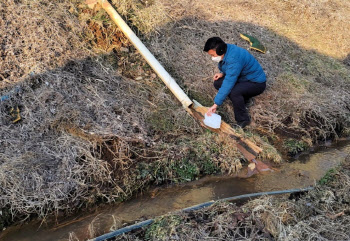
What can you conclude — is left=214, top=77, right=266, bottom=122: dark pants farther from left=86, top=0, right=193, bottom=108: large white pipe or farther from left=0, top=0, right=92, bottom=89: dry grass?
left=0, top=0, right=92, bottom=89: dry grass

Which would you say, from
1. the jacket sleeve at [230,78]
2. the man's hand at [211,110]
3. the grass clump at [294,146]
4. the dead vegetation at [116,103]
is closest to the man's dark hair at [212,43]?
the jacket sleeve at [230,78]

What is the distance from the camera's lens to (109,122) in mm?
4754

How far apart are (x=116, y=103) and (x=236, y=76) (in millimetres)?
2039

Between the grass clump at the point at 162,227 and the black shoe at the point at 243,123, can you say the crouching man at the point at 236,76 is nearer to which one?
the black shoe at the point at 243,123

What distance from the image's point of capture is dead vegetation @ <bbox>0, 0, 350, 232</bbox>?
408 cm

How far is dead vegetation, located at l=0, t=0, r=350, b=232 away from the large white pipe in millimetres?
178

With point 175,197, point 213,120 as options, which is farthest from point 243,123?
point 175,197

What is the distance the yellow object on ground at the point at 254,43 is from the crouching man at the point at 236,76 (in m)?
1.98

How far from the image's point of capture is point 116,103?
517 centimetres

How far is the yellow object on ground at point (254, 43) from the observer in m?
7.23

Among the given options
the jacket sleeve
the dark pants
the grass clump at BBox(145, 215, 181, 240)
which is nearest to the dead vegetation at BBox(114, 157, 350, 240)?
the grass clump at BBox(145, 215, 181, 240)

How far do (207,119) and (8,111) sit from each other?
310 cm

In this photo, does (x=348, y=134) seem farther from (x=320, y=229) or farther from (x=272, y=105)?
(x=320, y=229)

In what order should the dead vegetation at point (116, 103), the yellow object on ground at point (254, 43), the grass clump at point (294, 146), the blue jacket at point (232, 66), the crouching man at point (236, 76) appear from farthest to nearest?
the yellow object on ground at point (254, 43) < the grass clump at point (294, 146) < the blue jacket at point (232, 66) < the crouching man at point (236, 76) < the dead vegetation at point (116, 103)
